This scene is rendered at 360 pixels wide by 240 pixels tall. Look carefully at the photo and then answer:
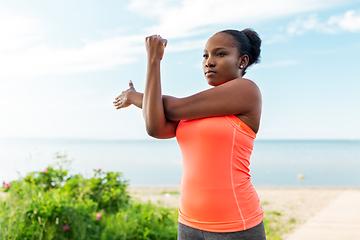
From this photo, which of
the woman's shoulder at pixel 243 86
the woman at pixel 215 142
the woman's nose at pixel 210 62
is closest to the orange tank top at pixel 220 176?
the woman at pixel 215 142

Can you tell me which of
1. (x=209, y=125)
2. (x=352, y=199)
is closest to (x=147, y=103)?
(x=209, y=125)

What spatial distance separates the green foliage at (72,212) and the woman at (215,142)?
7.17 ft

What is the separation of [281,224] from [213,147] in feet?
14.9

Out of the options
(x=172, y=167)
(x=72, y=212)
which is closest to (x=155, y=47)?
(x=72, y=212)

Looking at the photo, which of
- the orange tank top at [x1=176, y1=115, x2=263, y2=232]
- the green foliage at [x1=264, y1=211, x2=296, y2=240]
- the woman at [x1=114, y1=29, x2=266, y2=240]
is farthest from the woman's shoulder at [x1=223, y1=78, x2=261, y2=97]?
the green foliage at [x1=264, y1=211, x2=296, y2=240]

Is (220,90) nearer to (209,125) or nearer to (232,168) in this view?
(209,125)

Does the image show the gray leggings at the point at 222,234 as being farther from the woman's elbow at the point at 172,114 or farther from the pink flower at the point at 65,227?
the pink flower at the point at 65,227

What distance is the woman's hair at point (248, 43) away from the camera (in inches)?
52.4

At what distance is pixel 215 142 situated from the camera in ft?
3.82

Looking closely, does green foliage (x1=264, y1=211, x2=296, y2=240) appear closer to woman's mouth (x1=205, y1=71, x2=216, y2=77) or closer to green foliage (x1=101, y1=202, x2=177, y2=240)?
green foliage (x1=101, y1=202, x2=177, y2=240)

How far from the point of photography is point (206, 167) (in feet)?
3.89

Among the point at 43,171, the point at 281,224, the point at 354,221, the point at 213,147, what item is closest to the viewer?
the point at 213,147

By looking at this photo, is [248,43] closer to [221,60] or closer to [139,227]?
[221,60]

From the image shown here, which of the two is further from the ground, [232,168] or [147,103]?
[147,103]
